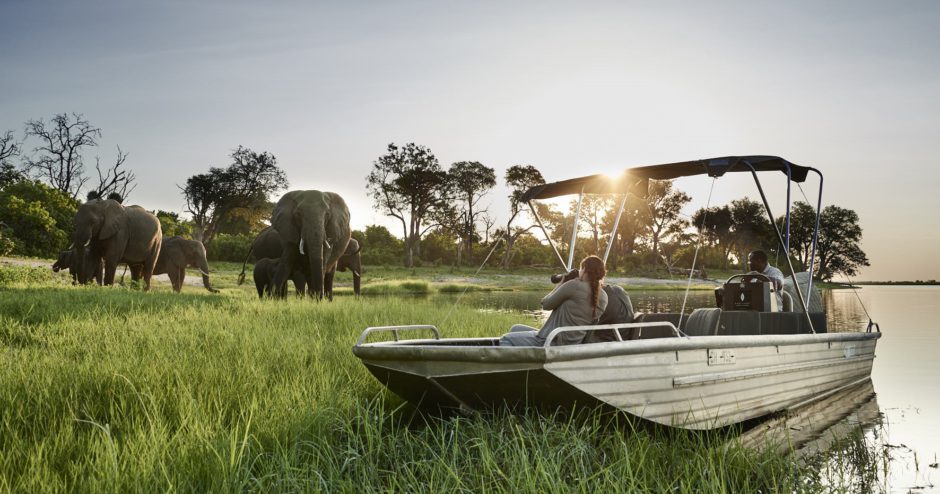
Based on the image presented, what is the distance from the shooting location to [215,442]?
15.2ft

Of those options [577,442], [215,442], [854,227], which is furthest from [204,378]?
[854,227]

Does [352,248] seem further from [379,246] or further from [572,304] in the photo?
[379,246]

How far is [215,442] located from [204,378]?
208 cm

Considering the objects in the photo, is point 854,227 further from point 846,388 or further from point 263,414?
point 263,414

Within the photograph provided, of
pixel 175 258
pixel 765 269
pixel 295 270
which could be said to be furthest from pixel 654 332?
pixel 175 258

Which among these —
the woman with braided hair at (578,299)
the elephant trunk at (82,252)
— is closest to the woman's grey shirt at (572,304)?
the woman with braided hair at (578,299)

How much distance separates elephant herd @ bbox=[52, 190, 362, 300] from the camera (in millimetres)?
17797

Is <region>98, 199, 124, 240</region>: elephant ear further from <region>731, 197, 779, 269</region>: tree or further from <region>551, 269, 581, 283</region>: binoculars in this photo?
<region>731, 197, 779, 269</region>: tree

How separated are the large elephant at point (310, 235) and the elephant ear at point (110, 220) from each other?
567 centimetres

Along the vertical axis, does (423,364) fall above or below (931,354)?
above

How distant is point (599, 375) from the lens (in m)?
5.71

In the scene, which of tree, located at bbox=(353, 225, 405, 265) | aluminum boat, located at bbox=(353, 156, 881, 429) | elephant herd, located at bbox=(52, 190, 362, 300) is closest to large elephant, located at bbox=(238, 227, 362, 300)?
elephant herd, located at bbox=(52, 190, 362, 300)

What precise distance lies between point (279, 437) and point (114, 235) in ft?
60.5

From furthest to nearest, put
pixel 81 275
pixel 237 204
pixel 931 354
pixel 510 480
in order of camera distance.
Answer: pixel 237 204 → pixel 81 275 → pixel 931 354 → pixel 510 480
